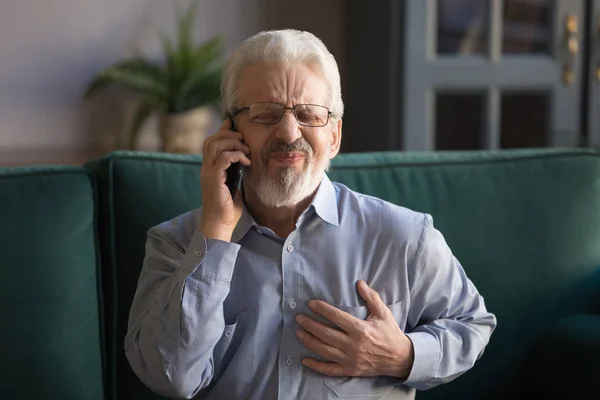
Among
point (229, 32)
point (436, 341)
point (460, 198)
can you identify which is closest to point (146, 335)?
point (436, 341)

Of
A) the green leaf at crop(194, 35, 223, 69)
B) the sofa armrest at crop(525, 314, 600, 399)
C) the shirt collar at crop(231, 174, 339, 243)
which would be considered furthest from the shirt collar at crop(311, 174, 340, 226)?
the green leaf at crop(194, 35, 223, 69)

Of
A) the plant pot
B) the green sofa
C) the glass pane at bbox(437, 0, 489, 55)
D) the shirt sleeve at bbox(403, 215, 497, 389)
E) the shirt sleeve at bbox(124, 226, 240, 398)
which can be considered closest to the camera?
the shirt sleeve at bbox(124, 226, 240, 398)

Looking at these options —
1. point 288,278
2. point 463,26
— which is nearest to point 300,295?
point 288,278

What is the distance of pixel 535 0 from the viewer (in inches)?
135

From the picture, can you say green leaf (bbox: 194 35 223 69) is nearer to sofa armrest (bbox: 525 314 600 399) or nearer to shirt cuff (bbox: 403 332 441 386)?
sofa armrest (bbox: 525 314 600 399)

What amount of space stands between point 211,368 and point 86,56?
6.73 feet

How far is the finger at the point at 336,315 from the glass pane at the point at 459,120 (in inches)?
80.0

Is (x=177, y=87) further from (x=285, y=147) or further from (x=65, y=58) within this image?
Answer: (x=285, y=147)

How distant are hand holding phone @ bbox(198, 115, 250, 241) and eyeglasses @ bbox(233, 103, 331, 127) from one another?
0.15ft

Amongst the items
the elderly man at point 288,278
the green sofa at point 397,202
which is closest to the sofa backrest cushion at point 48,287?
the green sofa at point 397,202

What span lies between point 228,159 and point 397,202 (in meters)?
0.56

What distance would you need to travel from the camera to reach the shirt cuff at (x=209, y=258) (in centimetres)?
138

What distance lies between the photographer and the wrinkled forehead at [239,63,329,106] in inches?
55.8

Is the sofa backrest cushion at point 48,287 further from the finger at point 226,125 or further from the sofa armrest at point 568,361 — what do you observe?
the sofa armrest at point 568,361
